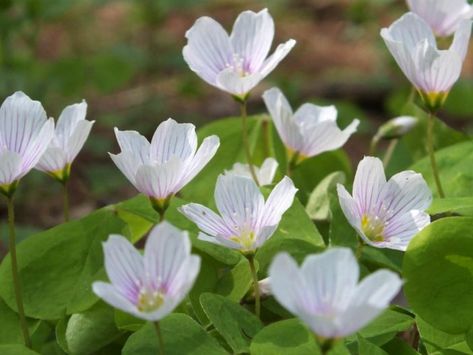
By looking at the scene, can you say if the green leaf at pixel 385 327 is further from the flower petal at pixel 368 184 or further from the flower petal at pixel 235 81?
the flower petal at pixel 235 81

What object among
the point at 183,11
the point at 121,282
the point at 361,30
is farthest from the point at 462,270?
the point at 183,11

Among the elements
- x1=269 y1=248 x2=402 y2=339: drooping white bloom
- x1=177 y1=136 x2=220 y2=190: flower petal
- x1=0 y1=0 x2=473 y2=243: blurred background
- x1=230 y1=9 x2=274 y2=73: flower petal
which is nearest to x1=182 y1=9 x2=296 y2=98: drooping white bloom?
x1=230 y1=9 x2=274 y2=73: flower petal

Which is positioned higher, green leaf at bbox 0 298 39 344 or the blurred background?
green leaf at bbox 0 298 39 344

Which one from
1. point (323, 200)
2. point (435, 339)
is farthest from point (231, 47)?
point (435, 339)

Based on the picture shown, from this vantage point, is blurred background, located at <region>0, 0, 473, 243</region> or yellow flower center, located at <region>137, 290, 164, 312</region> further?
blurred background, located at <region>0, 0, 473, 243</region>

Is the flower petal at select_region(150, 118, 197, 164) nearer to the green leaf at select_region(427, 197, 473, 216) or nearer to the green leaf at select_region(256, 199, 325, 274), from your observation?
the green leaf at select_region(256, 199, 325, 274)

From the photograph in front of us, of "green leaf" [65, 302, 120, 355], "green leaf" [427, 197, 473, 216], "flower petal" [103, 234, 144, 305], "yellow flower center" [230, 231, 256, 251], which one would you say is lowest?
"green leaf" [65, 302, 120, 355]
